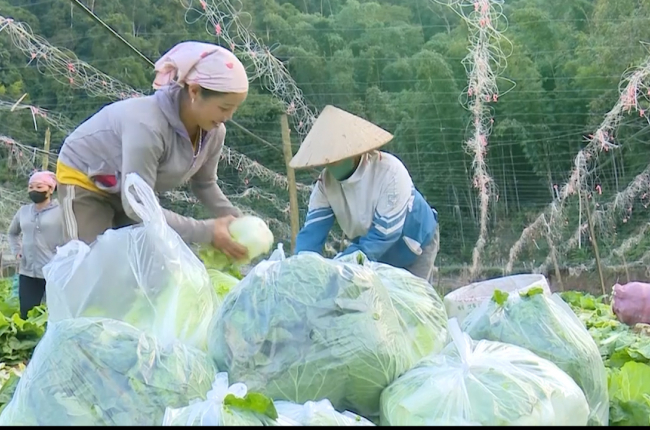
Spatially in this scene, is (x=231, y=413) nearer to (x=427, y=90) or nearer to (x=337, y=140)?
(x=337, y=140)

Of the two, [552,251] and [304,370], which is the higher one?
[304,370]

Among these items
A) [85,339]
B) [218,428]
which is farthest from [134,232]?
[218,428]

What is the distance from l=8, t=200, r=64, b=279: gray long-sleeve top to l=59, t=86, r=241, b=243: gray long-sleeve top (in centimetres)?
348

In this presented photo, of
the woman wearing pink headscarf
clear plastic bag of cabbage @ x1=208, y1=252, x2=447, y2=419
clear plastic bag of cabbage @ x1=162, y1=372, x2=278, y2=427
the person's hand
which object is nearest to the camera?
clear plastic bag of cabbage @ x1=162, y1=372, x2=278, y2=427

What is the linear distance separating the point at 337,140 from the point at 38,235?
12.8ft

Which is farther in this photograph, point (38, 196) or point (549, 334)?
point (38, 196)

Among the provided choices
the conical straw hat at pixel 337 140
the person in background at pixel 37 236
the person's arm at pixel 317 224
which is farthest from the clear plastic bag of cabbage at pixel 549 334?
the person in background at pixel 37 236

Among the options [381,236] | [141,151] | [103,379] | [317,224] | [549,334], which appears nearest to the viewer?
[103,379]

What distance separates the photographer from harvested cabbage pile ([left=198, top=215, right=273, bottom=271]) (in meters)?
2.14

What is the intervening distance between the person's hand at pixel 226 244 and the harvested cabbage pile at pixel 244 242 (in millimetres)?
16

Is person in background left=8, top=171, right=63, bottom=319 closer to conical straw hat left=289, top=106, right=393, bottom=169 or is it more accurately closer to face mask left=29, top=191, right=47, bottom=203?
face mask left=29, top=191, right=47, bottom=203

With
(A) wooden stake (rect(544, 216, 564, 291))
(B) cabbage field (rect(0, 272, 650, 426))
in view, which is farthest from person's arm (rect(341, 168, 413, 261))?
(A) wooden stake (rect(544, 216, 564, 291))

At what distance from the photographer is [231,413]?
93cm

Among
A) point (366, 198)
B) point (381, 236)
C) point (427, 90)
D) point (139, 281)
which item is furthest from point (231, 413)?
point (427, 90)
